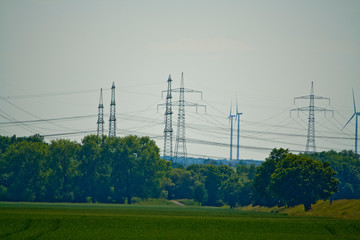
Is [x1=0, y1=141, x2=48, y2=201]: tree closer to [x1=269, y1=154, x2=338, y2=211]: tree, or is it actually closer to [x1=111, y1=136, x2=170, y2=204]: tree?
[x1=111, y1=136, x2=170, y2=204]: tree

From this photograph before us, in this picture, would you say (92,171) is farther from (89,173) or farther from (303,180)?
(303,180)

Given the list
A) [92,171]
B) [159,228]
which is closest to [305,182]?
[159,228]

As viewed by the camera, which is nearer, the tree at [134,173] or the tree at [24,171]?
the tree at [24,171]

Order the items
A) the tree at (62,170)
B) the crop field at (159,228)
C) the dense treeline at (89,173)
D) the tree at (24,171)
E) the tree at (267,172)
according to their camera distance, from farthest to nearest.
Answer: the tree at (62,170), the tree at (24,171), the dense treeline at (89,173), the tree at (267,172), the crop field at (159,228)

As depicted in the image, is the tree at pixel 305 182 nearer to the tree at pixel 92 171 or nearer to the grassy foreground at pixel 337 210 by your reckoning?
the grassy foreground at pixel 337 210

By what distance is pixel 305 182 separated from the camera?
14050 cm

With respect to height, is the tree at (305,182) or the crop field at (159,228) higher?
the tree at (305,182)

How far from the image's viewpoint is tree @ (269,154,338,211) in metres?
140

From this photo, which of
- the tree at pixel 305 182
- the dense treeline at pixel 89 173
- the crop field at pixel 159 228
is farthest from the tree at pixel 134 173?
the crop field at pixel 159 228

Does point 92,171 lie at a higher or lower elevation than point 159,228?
higher

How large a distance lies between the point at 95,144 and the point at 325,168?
87061mm

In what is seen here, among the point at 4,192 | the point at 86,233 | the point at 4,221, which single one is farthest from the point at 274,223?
the point at 4,192

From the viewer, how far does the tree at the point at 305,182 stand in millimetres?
139750

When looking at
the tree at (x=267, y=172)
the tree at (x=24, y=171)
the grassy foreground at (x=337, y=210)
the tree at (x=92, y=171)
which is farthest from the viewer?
the tree at (x=92, y=171)
